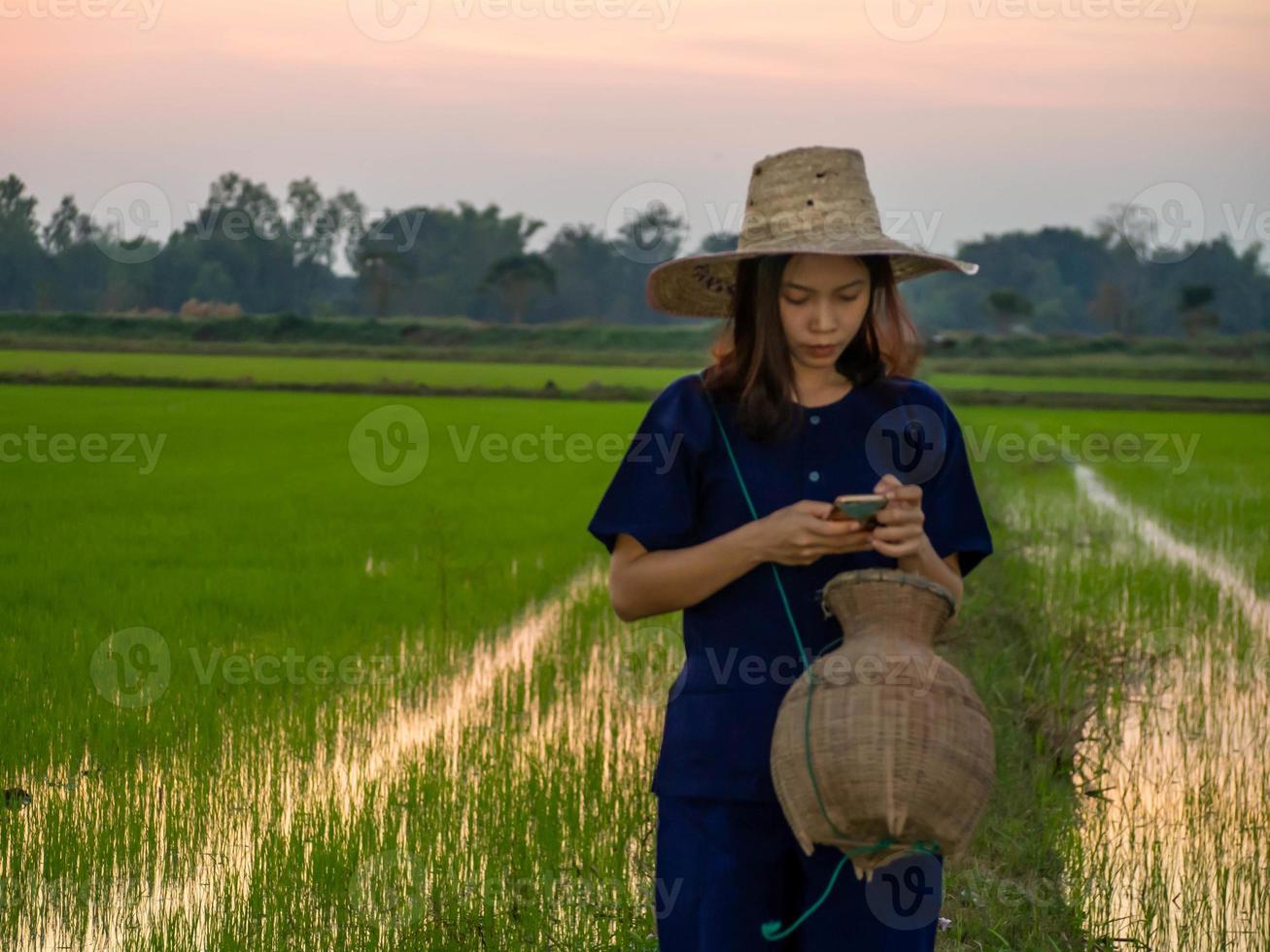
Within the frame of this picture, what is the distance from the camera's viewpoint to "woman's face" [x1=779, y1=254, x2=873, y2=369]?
1861mm

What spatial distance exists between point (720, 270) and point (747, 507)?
0.37 metres

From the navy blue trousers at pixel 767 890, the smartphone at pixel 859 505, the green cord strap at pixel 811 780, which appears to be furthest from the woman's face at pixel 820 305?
the navy blue trousers at pixel 767 890

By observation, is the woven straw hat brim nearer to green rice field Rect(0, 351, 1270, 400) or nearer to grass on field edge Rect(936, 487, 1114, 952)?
grass on field edge Rect(936, 487, 1114, 952)

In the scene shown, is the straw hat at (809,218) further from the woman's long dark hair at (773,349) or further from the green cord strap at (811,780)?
the green cord strap at (811,780)

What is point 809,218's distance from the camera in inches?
74.1

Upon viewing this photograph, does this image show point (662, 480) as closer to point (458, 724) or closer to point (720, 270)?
point (720, 270)

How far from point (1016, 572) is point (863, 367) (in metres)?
5.55

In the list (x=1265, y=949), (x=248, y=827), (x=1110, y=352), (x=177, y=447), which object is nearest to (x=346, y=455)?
(x=177, y=447)

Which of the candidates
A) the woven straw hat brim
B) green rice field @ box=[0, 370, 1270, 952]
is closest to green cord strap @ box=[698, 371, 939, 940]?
the woven straw hat brim

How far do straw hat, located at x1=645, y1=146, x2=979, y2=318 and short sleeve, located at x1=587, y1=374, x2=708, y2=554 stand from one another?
20 cm

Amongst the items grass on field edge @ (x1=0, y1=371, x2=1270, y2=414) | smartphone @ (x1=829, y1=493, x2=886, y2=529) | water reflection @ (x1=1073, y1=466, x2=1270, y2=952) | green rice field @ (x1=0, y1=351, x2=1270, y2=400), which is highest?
green rice field @ (x1=0, y1=351, x2=1270, y2=400)

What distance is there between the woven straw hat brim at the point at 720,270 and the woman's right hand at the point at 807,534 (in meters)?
0.31

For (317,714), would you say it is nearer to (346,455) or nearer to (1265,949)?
(1265,949)

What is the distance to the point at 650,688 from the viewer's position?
5254 millimetres
